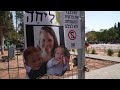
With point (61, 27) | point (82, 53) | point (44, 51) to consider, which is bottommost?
point (82, 53)

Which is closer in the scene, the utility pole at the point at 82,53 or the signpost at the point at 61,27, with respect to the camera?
the signpost at the point at 61,27

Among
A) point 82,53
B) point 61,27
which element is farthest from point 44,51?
point 82,53

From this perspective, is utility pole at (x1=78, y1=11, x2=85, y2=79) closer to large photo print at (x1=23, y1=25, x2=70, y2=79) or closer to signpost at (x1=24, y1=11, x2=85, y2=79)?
signpost at (x1=24, y1=11, x2=85, y2=79)

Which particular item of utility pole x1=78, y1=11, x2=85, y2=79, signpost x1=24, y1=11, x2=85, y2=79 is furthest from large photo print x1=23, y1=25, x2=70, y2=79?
utility pole x1=78, y1=11, x2=85, y2=79

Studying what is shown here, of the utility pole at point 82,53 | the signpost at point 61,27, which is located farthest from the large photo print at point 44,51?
the utility pole at point 82,53

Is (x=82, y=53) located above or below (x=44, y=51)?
below

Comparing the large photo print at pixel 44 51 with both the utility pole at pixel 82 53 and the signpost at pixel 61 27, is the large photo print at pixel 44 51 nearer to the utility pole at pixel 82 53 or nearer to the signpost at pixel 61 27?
the signpost at pixel 61 27

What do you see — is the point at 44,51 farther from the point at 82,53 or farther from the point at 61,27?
the point at 82,53

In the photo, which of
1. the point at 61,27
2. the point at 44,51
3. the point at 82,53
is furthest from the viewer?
the point at 82,53

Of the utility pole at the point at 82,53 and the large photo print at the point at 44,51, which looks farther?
the utility pole at the point at 82,53
